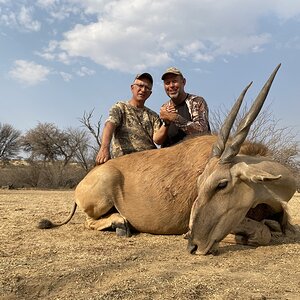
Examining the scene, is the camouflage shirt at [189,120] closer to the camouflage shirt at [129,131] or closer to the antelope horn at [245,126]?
the camouflage shirt at [129,131]

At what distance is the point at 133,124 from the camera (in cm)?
672

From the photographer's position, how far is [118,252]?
13.0 feet

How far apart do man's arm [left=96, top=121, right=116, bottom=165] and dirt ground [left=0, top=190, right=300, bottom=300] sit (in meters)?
1.43

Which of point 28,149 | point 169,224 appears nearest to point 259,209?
point 169,224

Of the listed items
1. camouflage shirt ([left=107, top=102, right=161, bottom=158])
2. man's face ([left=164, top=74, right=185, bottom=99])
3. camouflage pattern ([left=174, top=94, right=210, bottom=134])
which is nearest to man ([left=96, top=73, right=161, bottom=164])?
camouflage shirt ([left=107, top=102, right=161, bottom=158])

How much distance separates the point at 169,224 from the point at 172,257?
3.79 ft

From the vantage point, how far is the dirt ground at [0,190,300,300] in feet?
8.62

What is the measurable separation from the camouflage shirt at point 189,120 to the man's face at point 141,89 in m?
0.76

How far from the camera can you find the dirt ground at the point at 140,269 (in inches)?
103

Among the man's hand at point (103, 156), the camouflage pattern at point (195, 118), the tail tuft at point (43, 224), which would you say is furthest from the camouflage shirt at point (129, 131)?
the tail tuft at point (43, 224)

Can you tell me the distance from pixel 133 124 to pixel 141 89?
2.14 ft

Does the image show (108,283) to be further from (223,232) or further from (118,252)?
(223,232)

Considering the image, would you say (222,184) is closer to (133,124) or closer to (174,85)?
(174,85)

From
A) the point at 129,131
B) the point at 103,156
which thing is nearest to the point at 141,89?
the point at 129,131
